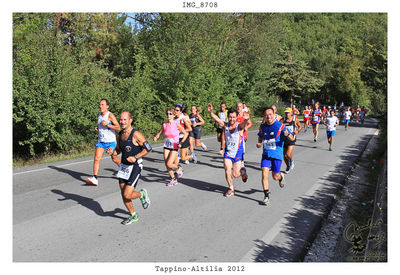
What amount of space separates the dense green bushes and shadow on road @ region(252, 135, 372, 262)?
3.85 meters

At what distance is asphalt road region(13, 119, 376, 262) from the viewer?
4824mm

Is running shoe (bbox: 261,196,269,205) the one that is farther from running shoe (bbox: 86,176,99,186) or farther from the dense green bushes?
the dense green bushes

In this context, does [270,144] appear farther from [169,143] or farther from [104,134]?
[104,134]

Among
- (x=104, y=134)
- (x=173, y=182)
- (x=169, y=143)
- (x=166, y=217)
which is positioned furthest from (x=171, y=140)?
(x=166, y=217)

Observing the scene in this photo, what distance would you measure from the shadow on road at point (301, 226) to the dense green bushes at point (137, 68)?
151 inches

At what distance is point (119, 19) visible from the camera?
38.1m

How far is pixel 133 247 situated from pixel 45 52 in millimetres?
11856

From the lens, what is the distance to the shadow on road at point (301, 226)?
485 centimetres

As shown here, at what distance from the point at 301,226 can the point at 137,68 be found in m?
14.0

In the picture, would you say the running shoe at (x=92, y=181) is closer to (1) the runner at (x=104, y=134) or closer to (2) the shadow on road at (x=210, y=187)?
(1) the runner at (x=104, y=134)

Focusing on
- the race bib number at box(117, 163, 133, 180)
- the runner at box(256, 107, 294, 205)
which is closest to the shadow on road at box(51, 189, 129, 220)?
the race bib number at box(117, 163, 133, 180)

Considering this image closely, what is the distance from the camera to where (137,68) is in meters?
18.0

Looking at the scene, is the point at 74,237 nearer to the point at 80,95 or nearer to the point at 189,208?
the point at 189,208

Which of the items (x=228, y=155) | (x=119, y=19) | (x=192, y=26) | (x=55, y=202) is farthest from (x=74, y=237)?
(x=119, y=19)
